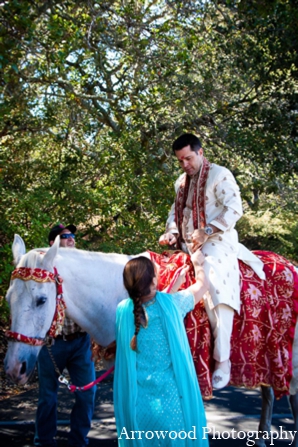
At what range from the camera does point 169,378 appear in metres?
2.79

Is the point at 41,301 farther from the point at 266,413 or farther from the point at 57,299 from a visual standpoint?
the point at 266,413

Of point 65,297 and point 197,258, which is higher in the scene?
point 197,258

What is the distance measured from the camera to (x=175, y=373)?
2.79 metres

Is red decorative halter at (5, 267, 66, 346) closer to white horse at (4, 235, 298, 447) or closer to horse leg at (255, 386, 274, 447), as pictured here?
white horse at (4, 235, 298, 447)

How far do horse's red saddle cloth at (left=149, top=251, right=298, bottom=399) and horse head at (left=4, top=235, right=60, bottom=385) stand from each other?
31.2 inches

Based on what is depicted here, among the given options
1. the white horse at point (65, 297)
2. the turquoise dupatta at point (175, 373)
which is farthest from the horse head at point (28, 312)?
the turquoise dupatta at point (175, 373)

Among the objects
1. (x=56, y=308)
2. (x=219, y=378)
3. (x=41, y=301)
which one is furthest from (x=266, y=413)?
(x=41, y=301)

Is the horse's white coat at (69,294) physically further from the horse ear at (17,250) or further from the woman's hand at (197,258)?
the woman's hand at (197,258)

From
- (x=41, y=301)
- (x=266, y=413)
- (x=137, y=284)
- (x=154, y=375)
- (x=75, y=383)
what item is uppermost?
(x=137, y=284)

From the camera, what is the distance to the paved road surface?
16.0 feet

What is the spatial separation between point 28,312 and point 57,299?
22 cm

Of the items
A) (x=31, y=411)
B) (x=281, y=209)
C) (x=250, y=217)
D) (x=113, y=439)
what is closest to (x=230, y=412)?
(x=113, y=439)

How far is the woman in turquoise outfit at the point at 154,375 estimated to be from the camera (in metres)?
2.76

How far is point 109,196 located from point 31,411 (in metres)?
4.10
